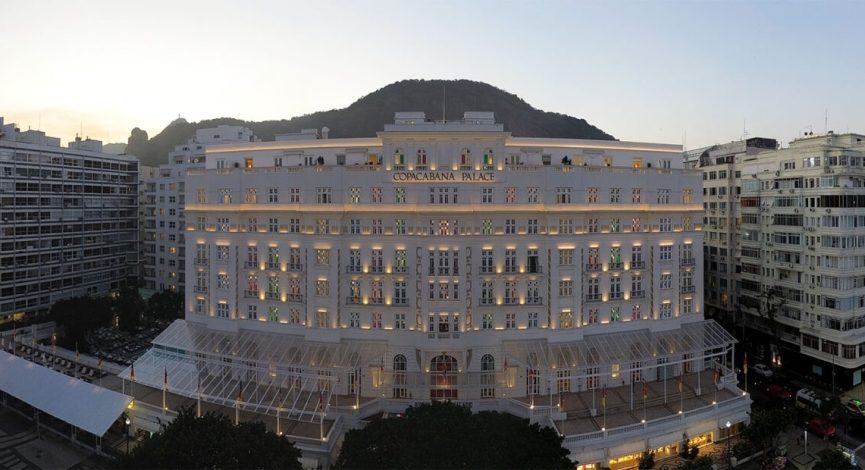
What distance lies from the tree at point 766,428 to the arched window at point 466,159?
109 ft

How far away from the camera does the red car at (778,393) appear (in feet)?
171

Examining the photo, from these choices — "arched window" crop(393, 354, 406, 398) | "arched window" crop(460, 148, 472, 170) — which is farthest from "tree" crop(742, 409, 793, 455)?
"arched window" crop(460, 148, 472, 170)

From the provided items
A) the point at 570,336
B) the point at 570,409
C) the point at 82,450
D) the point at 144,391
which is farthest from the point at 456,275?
the point at 82,450

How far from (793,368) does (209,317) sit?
7080 cm

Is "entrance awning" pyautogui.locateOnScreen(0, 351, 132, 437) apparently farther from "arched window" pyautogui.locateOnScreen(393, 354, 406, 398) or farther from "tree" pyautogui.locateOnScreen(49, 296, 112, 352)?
"arched window" pyautogui.locateOnScreen(393, 354, 406, 398)

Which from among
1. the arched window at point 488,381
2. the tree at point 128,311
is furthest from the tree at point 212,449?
the tree at point 128,311

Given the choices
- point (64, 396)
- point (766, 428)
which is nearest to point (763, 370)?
point (766, 428)

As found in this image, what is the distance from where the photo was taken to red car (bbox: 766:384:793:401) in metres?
52.2

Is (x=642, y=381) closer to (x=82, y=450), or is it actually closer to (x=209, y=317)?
(x=209, y=317)

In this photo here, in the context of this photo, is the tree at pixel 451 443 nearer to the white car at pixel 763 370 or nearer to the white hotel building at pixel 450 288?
the white hotel building at pixel 450 288

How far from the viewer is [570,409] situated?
149ft

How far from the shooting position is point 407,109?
166000 mm

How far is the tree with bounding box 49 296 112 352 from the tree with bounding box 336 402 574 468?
55.1m

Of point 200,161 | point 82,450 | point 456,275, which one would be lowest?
point 82,450
